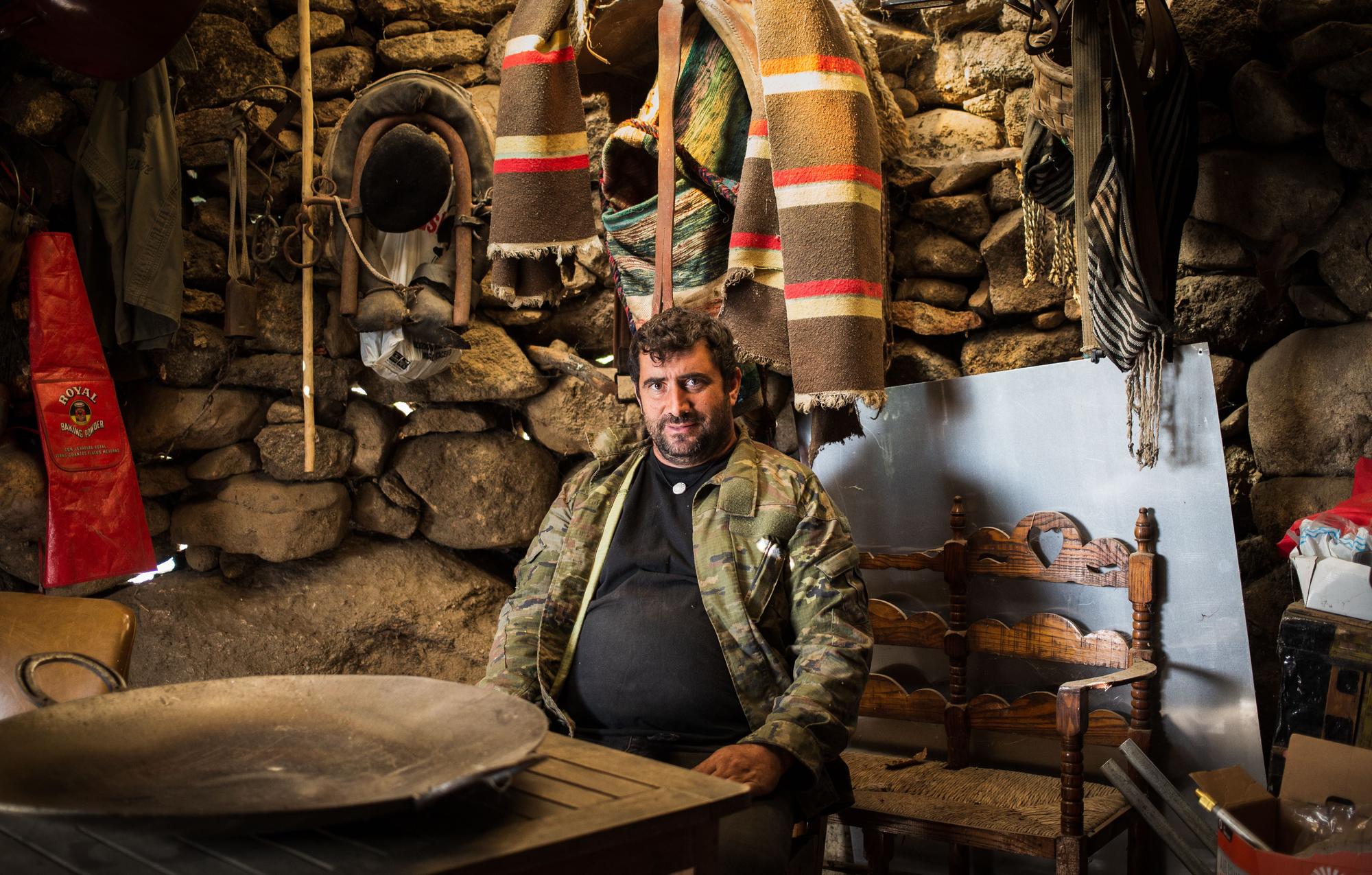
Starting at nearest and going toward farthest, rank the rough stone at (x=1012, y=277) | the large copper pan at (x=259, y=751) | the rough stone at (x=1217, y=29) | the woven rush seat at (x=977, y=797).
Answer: the large copper pan at (x=259, y=751), the woven rush seat at (x=977, y=797), the rough stone at (x=1217, y=29), the rough stone at (x=1012, y=277)

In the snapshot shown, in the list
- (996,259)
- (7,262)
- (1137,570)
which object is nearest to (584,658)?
(1137,570)

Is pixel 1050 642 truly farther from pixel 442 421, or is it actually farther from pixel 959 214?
pixel 442 421

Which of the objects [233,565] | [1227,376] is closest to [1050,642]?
[1227,376]

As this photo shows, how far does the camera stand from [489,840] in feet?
3.56

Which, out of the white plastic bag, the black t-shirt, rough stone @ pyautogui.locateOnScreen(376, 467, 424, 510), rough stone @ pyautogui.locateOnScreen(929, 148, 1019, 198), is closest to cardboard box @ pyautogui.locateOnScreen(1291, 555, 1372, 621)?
the black t-shirt

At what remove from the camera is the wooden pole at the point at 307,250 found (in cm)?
296

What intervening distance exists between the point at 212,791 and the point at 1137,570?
6.37 ft

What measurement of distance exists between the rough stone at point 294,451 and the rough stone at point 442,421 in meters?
0.22

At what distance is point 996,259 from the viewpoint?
111 inches

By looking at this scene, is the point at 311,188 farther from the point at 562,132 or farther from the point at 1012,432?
the point at 1012,432

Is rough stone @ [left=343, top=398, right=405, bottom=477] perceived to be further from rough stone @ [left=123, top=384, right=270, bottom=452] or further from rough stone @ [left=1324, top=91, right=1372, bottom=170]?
rough stone @ [left=1324, top=91, right=1372, bottom=170]

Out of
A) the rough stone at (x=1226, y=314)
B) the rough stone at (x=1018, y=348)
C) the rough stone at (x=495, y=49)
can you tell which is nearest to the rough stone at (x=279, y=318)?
the rough stone at (x=495, y=49)

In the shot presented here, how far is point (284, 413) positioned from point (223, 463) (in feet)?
0.71

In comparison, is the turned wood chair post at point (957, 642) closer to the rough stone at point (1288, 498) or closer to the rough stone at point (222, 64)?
the rough stone at point (1288, 498)
